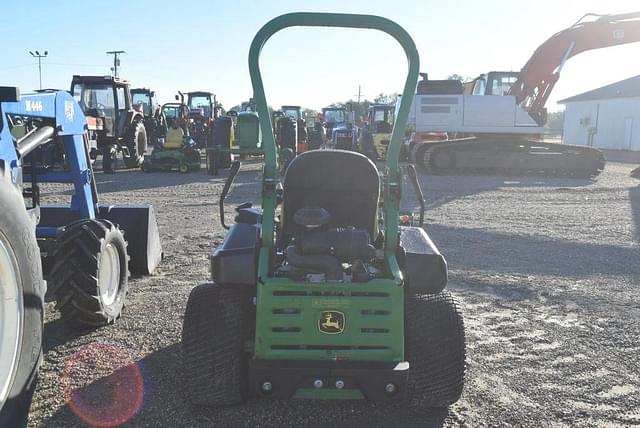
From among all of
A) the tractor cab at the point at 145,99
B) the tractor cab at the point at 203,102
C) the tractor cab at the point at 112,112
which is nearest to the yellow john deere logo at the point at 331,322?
the tractor cab at the point at 112,112

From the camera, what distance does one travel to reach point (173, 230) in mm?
8516

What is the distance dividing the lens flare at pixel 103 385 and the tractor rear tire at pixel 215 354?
433 mm

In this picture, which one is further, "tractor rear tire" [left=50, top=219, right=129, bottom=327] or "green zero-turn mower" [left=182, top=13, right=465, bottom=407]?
"tractor rear tire" [left=50, top=219, right=129, bottom=327]

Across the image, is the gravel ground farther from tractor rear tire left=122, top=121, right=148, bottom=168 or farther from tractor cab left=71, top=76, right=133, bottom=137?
tractor cab left=71, top=76, right=133, bottom=137

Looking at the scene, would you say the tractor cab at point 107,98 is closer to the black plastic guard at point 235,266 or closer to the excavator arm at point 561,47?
the excavator arm at point 561,47

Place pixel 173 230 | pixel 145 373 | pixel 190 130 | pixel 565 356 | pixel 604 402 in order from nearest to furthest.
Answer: pixel 604 402 → pixel 145 373 → pixel 565 356 → pixel 173 230 → pixel 190 130

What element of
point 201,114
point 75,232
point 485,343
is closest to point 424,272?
point 485,343

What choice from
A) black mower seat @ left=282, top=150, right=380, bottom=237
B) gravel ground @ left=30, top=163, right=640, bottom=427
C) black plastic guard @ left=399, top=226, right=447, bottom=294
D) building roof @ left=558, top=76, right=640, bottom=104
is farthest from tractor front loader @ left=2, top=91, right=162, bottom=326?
building roof @ left=558, top=76, right=640, bottom=104

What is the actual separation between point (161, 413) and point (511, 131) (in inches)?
609

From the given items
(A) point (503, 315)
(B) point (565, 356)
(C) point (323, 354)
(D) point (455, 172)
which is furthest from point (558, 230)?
(D) point (455, 172)

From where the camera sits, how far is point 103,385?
142 inches

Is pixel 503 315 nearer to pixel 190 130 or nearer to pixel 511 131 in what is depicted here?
pixel 511 131

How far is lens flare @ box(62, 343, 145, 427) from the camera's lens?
3.27 meters

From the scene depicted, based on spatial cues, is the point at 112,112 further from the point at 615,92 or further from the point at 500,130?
the point at 615,92
